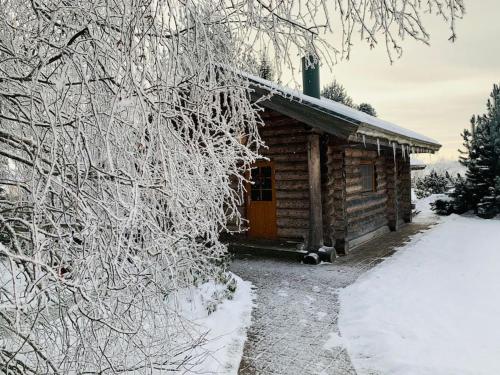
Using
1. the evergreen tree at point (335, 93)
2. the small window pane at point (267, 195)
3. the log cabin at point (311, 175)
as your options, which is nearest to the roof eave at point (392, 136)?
the log cabin at point (311, 175)

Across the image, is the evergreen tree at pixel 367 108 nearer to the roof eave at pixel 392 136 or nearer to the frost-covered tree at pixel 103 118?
the roof eave at pixel 392 136

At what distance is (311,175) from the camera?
29.9 ft

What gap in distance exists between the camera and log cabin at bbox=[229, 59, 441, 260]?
8781 mm

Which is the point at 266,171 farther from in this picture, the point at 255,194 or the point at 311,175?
the point at 311,175

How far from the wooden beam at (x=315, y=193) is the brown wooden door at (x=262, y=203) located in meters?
1.41

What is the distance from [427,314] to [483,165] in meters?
12.1

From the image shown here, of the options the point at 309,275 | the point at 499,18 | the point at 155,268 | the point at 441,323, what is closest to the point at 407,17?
the point at 499,18

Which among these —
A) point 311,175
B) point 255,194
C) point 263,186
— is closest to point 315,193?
point 311,175

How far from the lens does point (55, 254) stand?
2584 millimetres

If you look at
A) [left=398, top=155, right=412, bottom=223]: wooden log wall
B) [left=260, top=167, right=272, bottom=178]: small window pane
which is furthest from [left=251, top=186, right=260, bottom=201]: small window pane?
[left=398, top=155, right=412, bottom=223]: wooden log wall

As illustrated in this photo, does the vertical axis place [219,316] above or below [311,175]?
below

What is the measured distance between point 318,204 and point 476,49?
4.79 meters

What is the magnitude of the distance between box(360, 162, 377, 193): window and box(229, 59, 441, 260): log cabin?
0.13 meters

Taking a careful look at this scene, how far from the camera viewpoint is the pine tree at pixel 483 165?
15061 millimetres
